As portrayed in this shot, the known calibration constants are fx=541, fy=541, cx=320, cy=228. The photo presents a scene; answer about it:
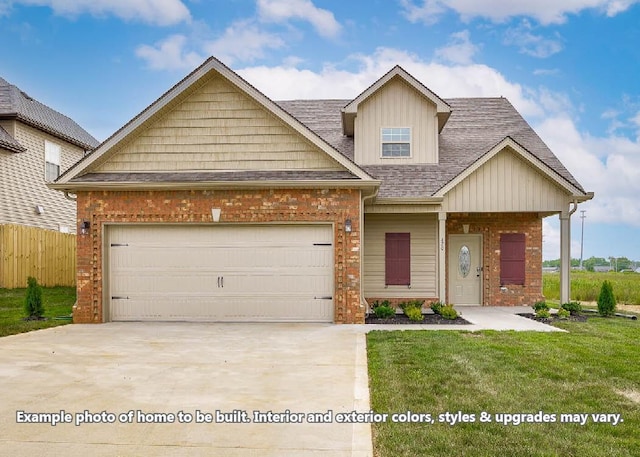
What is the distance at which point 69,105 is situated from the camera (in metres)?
28.6

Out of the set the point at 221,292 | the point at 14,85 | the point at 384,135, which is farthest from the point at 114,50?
the point at 221,292

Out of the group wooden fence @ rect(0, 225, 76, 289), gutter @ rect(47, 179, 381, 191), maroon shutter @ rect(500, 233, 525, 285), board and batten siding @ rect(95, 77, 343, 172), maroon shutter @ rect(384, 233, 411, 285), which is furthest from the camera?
wooden fence @ rect(0, 225, 76, 289)

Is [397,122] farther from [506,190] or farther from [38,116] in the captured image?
[38,116]

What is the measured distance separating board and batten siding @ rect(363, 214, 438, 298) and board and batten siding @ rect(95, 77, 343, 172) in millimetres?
4114

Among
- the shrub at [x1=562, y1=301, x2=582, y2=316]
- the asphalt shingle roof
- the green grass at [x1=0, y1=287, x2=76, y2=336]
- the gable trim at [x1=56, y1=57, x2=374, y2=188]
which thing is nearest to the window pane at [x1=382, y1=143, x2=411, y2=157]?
the gable trim at [x1=56, y1=57, x2=374, y2=188]

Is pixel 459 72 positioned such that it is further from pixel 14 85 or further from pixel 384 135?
pixel 14 85

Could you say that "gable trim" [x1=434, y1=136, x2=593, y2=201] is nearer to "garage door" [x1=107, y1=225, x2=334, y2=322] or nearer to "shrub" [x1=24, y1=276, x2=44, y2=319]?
"garage door" [x1=107, y1=225, x2=334, y2=322]

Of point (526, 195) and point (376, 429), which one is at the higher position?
point (526, 195)

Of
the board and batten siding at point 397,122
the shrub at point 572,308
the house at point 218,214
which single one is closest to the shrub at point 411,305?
the house at point 218,214

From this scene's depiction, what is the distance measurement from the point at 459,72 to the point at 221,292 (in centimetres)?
1627

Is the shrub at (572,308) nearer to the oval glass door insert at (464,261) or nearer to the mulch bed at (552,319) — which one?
the mulch bed at (552,319)

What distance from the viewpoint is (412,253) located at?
1522 cm

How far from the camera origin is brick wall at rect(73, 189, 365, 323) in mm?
11789

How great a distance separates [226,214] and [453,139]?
8346 millimetres
